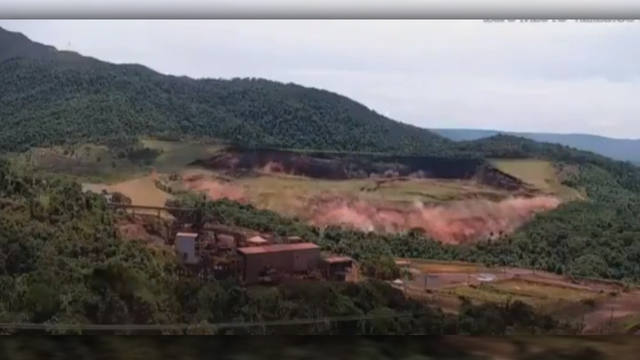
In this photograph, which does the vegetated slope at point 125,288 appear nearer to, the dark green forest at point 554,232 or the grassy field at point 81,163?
the grassy field at point 81,163

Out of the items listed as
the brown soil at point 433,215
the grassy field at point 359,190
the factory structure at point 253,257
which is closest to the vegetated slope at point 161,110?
the grassy field at point 359,190

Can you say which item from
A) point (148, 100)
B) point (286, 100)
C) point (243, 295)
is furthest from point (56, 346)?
point (286, 100)

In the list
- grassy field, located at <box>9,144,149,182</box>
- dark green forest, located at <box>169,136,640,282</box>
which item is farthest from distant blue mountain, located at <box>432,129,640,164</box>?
grassy field, located at <box>9,144,149,182</box>

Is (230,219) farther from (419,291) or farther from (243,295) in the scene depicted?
(419,291)

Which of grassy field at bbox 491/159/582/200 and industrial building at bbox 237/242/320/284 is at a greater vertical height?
grassy field at bbox 491/159/582/200

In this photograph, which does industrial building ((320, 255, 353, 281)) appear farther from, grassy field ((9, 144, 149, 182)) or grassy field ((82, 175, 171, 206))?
grassy field ((9, 144, 149, 182))
